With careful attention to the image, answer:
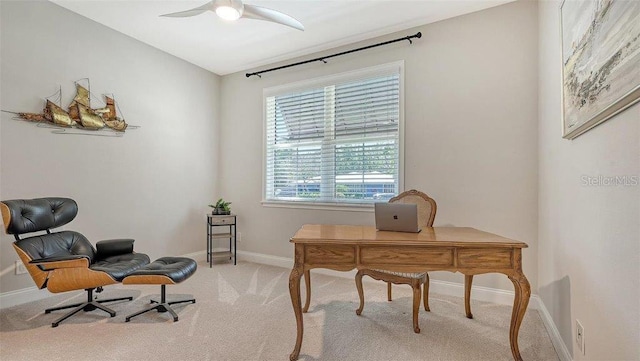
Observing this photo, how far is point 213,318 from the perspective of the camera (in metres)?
2.31

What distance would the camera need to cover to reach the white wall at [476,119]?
2619 mm

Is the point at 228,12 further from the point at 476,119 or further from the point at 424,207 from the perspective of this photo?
the point at 476,119

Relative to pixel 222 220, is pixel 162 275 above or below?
below

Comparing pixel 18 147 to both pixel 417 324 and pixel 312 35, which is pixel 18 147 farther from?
pixel 417 324

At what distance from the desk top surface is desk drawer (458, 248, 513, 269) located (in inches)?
1.8

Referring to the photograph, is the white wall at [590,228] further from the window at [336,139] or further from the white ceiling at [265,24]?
the window at [336,139]

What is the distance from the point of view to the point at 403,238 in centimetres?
176

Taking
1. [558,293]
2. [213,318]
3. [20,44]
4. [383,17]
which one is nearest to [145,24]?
[20,44]

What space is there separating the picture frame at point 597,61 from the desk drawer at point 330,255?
1334 millimetres

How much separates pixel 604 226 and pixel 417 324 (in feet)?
4.24

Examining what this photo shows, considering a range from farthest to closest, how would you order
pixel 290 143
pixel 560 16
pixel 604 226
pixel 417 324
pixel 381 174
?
pixel 290 143 < pixel 381 174 < pixel 417 324 < pixel 560 16 < pixel 604 226

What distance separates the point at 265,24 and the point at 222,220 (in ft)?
8.32

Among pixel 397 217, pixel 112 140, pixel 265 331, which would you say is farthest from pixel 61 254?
pixel 397 217

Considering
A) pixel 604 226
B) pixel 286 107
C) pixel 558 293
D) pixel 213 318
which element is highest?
pixel 286 107
